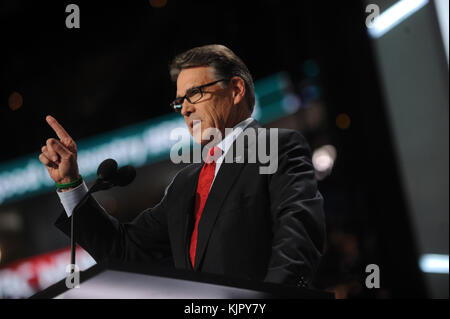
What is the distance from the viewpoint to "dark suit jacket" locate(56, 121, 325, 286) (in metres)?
1.09

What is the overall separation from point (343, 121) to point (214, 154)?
4.18 feet

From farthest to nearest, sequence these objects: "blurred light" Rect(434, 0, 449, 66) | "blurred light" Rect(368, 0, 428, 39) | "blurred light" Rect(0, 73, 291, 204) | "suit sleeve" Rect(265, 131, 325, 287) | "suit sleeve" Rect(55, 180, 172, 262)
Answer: "blurred light" Rect(0, 73, 291, 204) → "blurred light" Rect(368, 0, 428, 39) → "blurred light" Rect(434, 0, 449, 66) → "suit sleeve" Rect(55, 180, 172, 262) → "suit sleeve" Rect(265, 131, 325, 287)

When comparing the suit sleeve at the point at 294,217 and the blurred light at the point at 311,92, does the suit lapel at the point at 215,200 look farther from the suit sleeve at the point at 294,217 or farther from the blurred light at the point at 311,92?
the blurred light at the point at 311,92

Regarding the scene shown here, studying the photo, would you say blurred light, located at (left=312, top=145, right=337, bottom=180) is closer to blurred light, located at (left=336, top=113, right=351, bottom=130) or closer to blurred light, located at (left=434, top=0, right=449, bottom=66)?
blurred light, located at (left=336, top=113, right=351, bottom=130)

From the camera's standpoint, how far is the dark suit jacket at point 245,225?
109 centimetres

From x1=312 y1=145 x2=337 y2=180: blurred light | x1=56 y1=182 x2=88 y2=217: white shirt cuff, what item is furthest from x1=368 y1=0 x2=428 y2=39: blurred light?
x1=312 y1=145 x2=337 y2=180: blurred light

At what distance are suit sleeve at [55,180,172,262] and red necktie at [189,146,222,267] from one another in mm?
120

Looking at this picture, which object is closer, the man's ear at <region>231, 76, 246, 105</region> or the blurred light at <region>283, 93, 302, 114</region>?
the man's ear at <region>231, 76, 246, 105</region>

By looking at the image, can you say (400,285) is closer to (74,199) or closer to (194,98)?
(194,98)

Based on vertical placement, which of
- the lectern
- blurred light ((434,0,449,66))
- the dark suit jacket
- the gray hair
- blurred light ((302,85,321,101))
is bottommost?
the lectern

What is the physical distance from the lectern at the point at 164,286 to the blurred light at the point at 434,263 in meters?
1.28

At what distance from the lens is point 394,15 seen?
2002 mm

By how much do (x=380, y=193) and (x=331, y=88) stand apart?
68 cm

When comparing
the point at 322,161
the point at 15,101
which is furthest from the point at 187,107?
the point at 322,161
